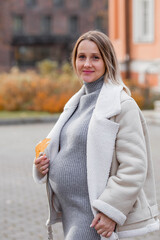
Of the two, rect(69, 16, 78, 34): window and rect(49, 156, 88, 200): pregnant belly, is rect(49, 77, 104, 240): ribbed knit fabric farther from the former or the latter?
rect(69, 16, 78, 34): window

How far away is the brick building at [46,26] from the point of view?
59.8 m

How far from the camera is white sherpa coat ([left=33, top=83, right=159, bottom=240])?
8.79 feet

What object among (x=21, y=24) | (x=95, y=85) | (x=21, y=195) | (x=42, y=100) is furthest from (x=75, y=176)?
(x=21, y=24)

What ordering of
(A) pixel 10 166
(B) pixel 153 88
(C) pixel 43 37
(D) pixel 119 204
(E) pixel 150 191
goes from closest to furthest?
(D) pixel 119 204
(E) pixel 150 191
(A) pixel 10 166
(B) pixel 153 88
(C) pixel 43 37

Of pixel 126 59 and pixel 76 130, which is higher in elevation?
pixel 76 130

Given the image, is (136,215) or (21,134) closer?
(136,215)

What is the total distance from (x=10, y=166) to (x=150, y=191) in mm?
7007

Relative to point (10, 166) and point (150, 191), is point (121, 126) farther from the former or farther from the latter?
point (10, 166)

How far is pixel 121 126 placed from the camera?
273 cm

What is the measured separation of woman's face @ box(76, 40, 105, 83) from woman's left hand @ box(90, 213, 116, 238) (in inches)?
29.5

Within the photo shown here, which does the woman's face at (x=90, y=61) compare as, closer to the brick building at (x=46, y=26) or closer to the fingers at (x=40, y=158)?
the fingers at (x=40, y=158)

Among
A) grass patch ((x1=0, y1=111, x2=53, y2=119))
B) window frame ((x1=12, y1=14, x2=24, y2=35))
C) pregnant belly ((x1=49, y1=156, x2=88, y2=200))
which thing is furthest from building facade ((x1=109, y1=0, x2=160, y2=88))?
window frame ((x1=12, y1=14, x2=24, y2=35))

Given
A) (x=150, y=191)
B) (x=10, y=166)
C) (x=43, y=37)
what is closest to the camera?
(x=150, y=191)

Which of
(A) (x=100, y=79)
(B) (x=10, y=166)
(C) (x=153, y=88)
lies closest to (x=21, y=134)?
(B) (x=10, y=166)
